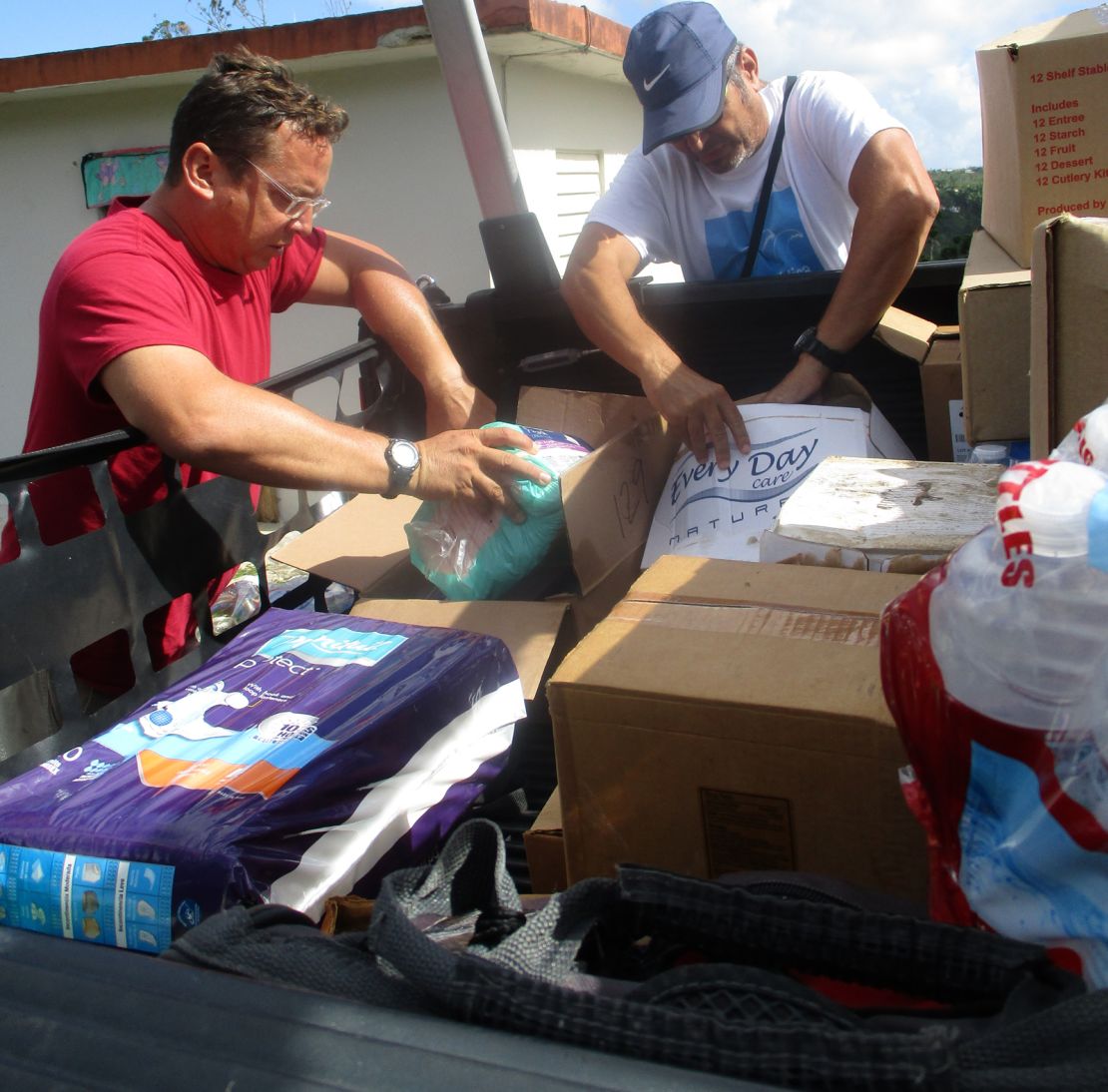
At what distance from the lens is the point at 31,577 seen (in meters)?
1.42

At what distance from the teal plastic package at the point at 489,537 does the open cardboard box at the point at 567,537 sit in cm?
6

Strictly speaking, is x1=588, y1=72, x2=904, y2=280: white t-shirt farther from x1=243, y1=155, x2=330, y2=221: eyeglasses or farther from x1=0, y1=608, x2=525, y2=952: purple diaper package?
x1=0, y1=608, x2=525, y2=952: purple diaper package

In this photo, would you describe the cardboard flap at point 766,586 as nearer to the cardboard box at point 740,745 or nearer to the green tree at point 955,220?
the cardboard box at point 740,745

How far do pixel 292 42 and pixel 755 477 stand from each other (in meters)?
5.28

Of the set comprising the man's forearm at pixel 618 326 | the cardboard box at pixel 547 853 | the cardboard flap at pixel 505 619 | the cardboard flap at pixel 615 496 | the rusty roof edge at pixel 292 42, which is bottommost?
the cardboard box at pixel 547 853

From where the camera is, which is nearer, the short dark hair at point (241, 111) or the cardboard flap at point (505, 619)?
the cardboard flap at point (505, 619)

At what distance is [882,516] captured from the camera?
1.51 meters

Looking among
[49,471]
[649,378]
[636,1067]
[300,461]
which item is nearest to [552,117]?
[649,378]

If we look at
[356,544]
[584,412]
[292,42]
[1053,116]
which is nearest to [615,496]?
[584,412]

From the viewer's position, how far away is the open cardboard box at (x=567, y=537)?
195cm

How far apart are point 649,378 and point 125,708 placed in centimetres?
129

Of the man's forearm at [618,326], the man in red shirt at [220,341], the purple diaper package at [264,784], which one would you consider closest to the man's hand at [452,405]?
the man in red shirt at [220,341]

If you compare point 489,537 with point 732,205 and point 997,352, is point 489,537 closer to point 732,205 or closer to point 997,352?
point 997,352

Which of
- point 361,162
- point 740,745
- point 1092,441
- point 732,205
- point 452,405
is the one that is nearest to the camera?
point 1092,441
